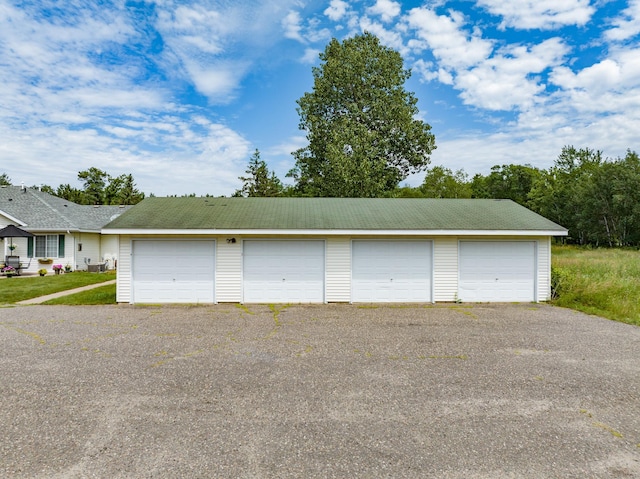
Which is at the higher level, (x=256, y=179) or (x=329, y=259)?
(x=256, y=179)

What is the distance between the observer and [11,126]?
19516 millimetres

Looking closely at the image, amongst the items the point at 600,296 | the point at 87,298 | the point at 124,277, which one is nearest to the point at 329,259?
the point at 124,277

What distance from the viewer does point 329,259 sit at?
35.1ft

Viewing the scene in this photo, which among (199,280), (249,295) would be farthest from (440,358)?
(199,280)

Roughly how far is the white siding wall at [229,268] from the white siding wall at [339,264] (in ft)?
9.06

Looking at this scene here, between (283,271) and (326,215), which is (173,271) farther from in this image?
(326,215)

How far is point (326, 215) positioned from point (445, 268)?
423cm

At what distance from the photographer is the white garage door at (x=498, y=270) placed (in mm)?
10922

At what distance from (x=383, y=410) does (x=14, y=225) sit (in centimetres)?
2174

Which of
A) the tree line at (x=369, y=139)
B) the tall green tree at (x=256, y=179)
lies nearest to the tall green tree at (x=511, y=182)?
the tree line at (x=369, y=139)

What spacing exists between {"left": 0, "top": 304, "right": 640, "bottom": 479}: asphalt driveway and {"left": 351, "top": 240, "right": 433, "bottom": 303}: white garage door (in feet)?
10.4

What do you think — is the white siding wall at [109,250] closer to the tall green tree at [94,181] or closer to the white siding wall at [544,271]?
the white siding wall at [544,271]

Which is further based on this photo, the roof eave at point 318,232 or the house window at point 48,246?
the house window at point 48,246

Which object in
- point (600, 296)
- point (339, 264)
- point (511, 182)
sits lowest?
point (600, 296)
